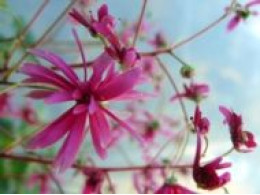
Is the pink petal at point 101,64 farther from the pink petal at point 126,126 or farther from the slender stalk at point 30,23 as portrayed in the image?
the slender stalk at point 30,23

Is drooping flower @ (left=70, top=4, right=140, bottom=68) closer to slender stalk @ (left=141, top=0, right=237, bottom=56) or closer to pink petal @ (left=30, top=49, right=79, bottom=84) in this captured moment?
pink petal @ (left=30, top=49, right=79, bottom=84)

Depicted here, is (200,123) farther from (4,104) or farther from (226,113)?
(4,104)

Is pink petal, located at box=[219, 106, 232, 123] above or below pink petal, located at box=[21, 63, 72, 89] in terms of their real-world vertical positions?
below

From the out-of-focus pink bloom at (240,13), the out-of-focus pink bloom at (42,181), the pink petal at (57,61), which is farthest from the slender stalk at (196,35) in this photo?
the out-of-focus pink bloom at (42,181)

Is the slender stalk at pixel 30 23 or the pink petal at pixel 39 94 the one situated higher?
the slender stalk at pixel 30 23

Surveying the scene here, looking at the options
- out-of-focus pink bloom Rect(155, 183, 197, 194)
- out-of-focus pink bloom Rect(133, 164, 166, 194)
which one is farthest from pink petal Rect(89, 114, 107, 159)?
out-of-focus pink bloom Rect(133, 164, 166, 194)

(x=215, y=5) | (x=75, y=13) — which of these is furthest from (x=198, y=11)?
(x=75, y=13)

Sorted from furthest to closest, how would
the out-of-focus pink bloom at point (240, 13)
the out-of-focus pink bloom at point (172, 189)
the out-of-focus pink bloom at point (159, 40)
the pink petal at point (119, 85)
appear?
the out-of-focus pink bloom at point (159, 40), the out-of-focus pink bloom at point (240, 13), the out-of-focus pink bloom at point (172, 189), the pink petal at point (119, 85)
